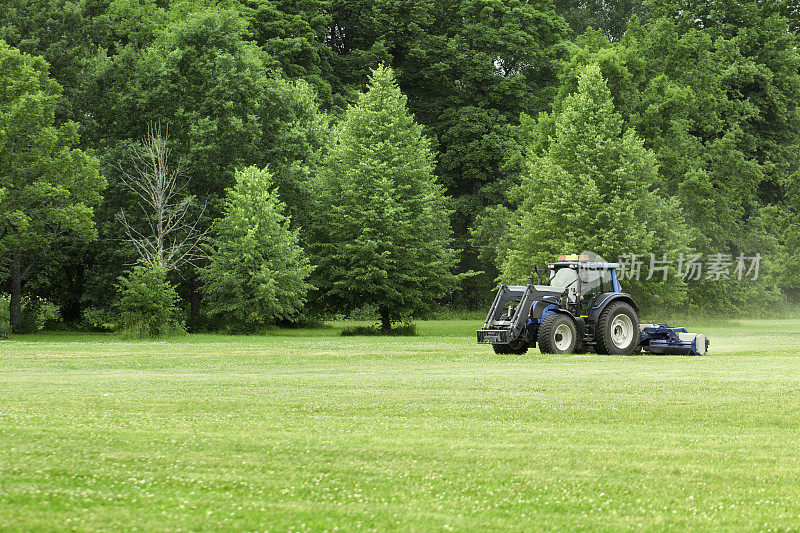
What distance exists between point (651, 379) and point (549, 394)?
4.01m

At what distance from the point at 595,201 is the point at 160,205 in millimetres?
20502

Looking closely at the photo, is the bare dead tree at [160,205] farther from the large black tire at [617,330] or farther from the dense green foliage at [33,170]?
the large black tire at [617,330]

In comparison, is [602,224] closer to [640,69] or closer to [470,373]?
[640,69]

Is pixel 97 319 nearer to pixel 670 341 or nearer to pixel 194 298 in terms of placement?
pixel 194 298

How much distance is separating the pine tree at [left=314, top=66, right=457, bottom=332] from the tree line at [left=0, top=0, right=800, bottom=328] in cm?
12

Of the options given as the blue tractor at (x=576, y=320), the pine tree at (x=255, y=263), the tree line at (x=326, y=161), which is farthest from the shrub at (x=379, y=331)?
the blue tractor at (x=576, y=320)

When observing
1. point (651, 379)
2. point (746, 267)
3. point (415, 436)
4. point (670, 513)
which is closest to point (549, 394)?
point (651, 379)

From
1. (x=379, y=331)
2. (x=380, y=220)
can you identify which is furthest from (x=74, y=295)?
(x=380, y=220)

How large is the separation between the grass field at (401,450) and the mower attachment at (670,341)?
5861 millimetres

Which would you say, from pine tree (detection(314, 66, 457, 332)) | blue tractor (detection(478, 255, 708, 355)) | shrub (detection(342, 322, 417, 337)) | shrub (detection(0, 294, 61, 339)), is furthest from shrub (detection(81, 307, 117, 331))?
blue tractor (detection(478, 255, 708, 355))

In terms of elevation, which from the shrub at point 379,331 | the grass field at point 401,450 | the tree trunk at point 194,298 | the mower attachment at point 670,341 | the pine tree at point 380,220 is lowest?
the grass field at point 401,450

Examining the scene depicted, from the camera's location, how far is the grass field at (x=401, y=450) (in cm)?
802

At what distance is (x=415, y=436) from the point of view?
1201 cm

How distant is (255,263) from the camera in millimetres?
41062
